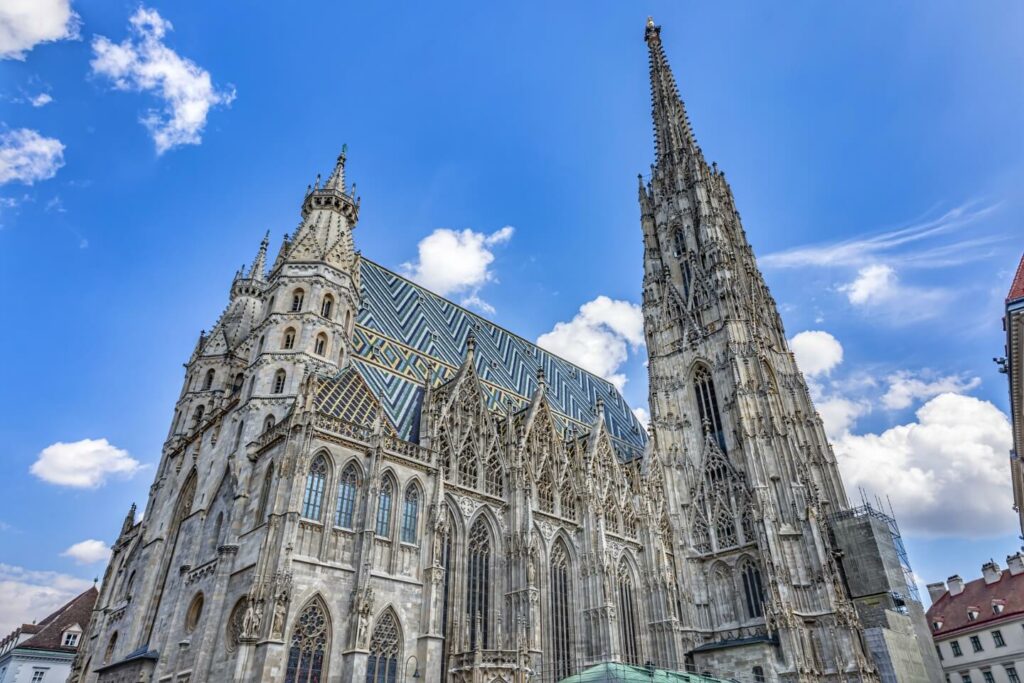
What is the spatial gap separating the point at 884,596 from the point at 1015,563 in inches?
583

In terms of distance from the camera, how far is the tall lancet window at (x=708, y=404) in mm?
40156

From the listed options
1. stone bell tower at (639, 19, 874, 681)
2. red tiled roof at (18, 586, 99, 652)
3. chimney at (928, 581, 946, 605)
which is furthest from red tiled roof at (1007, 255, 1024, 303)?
red tiled roof at (18, 586, 99, 652)

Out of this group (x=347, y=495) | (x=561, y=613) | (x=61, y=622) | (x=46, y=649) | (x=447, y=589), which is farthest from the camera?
(x=61, y=622)

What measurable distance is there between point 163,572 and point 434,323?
19.7m

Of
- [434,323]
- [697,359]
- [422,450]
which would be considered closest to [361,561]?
[422,450]

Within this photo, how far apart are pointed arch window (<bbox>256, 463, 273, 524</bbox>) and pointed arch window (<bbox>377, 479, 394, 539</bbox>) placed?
161 inches

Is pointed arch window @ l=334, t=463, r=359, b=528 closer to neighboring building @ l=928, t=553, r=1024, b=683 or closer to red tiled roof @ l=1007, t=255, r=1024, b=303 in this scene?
red tiled roof @ l=1007, t=255, r=1024, b=303

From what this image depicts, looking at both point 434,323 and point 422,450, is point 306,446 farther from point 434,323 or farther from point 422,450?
point 434,323

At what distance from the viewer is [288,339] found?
28438 mm

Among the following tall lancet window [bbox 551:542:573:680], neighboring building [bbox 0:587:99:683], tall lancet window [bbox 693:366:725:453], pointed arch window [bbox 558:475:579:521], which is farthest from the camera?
neighboring building [bbox 0:587:99:683]

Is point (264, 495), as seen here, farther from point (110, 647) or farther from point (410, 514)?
point (110, 647)

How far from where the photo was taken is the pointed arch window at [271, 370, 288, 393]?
27016 millimetres

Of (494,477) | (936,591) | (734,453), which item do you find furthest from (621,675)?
(936,591)

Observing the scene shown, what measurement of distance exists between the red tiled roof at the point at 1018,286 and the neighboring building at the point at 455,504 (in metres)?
19.5
